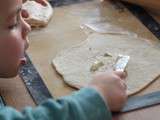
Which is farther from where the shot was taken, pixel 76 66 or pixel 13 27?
pixel 76 66

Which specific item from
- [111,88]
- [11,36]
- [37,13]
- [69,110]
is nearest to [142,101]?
[111,88]

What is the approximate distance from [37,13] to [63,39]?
0.42ft

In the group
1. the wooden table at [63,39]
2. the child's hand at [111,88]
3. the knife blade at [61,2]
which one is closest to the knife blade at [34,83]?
the wooden table at [63,39]

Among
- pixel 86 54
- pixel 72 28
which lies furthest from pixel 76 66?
pixel 72 28

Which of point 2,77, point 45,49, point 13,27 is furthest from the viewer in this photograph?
point 45,49

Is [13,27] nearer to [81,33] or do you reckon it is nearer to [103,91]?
[103,91]

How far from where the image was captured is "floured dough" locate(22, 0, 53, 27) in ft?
3.43

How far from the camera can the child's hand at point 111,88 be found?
2.47 feet

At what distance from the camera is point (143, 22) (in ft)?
3.43

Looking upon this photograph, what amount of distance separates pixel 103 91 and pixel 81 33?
0.98ft

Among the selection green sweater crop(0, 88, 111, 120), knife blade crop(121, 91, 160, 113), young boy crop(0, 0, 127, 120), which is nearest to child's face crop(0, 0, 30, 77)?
young boy crop(0, 0, 127, 120)

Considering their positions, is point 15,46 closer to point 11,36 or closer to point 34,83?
point 11,36

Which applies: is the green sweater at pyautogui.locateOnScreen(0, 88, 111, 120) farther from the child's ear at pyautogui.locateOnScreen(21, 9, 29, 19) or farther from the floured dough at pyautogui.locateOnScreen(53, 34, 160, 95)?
the child's ear at pyautogui.locateOnScreen(21, 9, 29, 19)

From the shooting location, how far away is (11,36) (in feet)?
2.42
